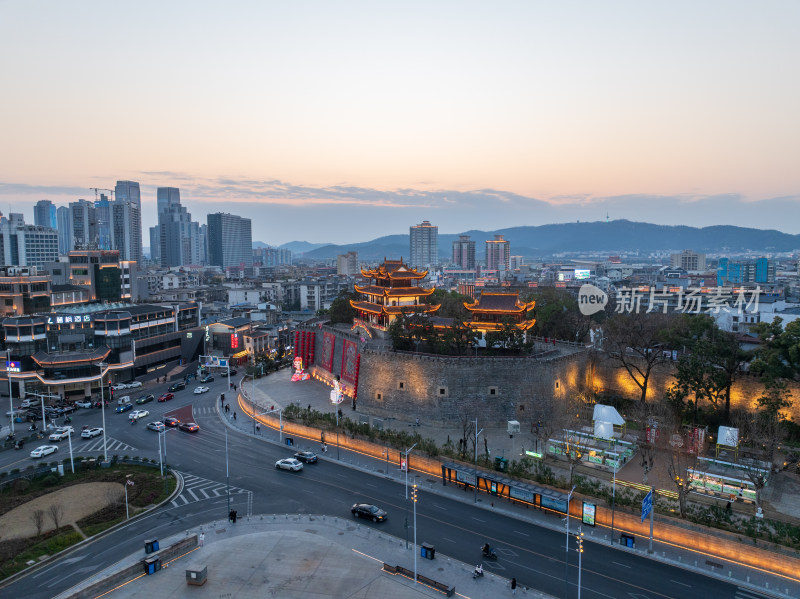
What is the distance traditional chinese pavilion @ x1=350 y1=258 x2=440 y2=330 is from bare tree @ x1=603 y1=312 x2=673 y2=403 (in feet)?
68.2

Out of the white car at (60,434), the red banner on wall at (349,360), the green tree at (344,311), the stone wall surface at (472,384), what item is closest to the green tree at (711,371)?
the stone wall surface at (472,384)

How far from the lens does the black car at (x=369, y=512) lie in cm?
3042

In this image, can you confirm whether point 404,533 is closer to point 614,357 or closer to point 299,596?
point 299,596

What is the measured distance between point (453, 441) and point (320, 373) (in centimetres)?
2579

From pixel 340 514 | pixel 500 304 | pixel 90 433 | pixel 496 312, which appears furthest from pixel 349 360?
pixel 340 514

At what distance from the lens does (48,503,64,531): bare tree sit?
30.2 metres

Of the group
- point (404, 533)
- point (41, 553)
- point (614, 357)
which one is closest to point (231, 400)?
point (41, 553)

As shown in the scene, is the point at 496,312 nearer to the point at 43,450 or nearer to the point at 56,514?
the point at 56,514

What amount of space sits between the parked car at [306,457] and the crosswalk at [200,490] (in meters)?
5.73

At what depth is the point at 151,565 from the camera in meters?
25.1

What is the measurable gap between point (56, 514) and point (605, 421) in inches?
1537

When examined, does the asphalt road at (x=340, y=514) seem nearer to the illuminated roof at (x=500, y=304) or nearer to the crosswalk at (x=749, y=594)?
the crosswalk at (x=749, y=594)

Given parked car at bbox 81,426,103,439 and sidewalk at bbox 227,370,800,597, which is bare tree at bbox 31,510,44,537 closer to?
parked car at bbox 81,426,103,439

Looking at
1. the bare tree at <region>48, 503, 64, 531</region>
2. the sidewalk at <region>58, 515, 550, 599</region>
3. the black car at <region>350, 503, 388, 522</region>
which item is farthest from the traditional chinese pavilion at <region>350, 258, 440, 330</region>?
the bare tree at <region>48, 503, 64, 531</region>
